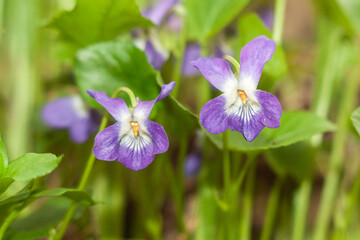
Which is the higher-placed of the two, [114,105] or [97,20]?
[97,20]

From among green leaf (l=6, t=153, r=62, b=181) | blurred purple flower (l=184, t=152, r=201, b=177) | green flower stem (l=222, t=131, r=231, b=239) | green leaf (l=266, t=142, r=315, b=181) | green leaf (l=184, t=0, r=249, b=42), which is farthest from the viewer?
blurred purple flower (l=184, t=152, r=201, b=177)

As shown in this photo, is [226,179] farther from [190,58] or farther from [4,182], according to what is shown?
[190,58]

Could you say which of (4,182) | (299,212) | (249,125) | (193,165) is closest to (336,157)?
(299,212)

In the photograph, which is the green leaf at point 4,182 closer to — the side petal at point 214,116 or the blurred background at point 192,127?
the blurred background at point 192,127

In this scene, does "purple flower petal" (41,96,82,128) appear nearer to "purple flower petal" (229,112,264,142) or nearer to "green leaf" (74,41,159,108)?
"green leaf" (74,41,159,108)

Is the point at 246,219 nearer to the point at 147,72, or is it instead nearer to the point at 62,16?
the point at 147,72

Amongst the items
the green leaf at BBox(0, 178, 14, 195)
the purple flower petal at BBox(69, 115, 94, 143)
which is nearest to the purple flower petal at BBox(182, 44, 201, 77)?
the purple flower petal at BBox(69, 115, 94, 143)

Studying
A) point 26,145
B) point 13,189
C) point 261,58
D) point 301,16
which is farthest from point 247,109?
point 301,16
